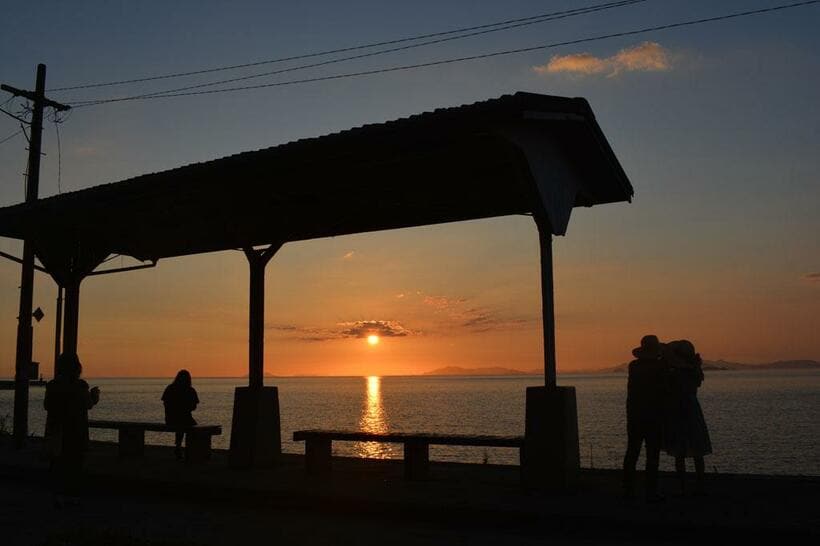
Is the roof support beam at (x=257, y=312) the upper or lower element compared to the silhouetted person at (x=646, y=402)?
upper

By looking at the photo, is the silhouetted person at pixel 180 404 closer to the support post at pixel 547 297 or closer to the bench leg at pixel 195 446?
the bench leg at pixel 195 446

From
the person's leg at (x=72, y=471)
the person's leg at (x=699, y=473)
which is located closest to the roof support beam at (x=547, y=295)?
the person's leg at (x=699, y=473)

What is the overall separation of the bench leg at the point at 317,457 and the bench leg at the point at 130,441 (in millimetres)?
4090

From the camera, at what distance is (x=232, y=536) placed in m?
7.88

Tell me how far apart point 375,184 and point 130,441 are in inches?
259

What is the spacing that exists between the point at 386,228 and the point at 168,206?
3.39 metres

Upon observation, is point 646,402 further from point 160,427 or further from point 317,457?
point 160,427

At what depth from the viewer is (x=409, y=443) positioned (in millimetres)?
10664

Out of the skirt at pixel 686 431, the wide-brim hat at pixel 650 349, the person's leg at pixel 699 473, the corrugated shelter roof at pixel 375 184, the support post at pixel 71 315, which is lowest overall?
the person's leg at pixel 699 473

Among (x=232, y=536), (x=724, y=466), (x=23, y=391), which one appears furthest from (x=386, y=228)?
(x=724, y=466)

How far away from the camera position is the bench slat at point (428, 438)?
398 inches

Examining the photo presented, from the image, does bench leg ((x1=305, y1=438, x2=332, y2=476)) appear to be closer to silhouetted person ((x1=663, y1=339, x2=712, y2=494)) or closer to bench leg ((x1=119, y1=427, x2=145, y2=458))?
bench leg ((x1=119, y1=427, x2=145, y2=458))

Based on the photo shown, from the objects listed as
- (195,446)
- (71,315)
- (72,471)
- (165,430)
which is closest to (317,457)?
(195,446)

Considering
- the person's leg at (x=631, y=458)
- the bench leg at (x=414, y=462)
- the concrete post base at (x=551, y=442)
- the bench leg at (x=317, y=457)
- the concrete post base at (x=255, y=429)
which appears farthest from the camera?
the concrete post base at (x=255, y=429)
